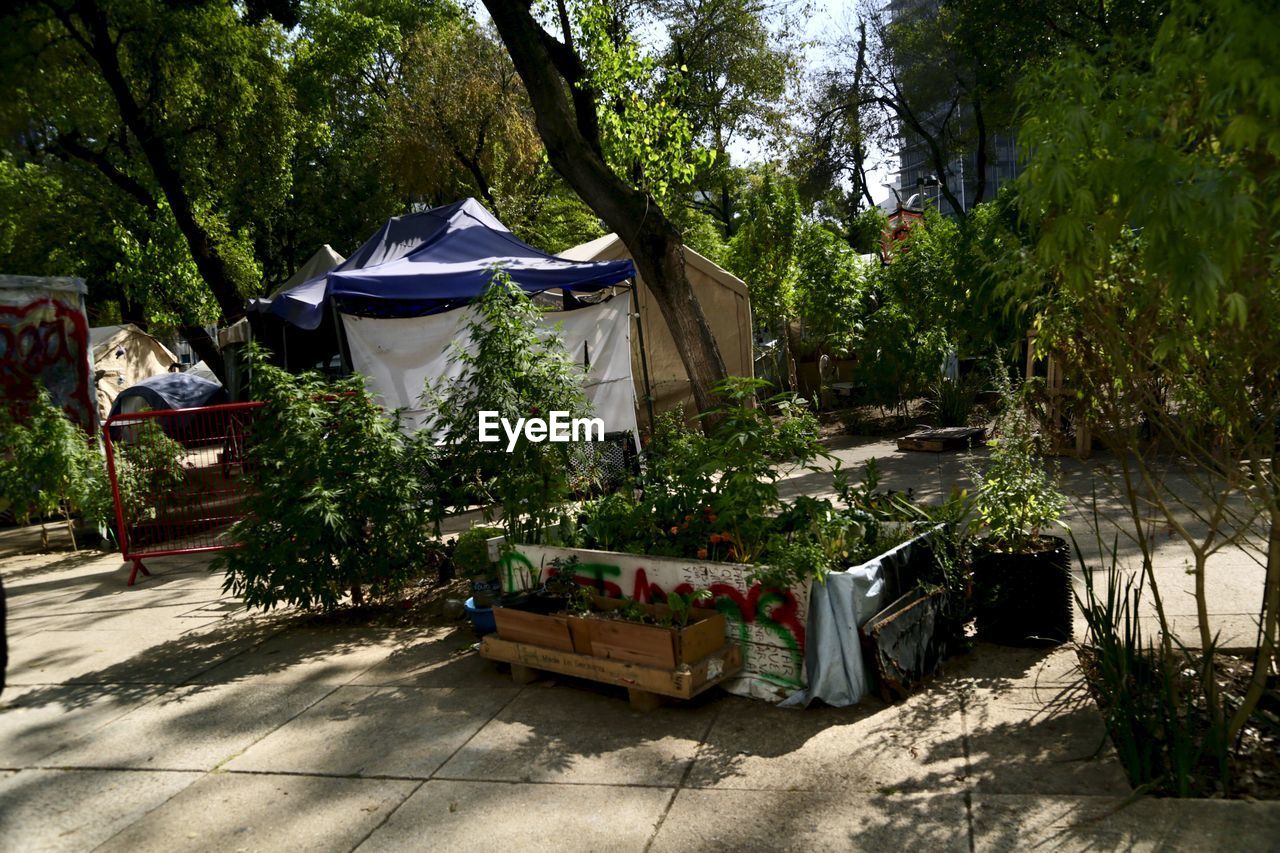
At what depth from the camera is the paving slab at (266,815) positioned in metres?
3.91

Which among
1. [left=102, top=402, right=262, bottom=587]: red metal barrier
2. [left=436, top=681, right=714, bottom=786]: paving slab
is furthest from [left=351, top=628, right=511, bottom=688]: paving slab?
[left=102, top=402, right=262, bottom=587]: red metal barrier

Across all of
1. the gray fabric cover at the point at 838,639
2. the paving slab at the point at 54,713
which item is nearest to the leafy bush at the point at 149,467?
the paving slab at the point at 54,713

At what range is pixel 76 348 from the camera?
12.9 metres

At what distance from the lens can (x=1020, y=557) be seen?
202 inches

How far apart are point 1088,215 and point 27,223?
25.2m

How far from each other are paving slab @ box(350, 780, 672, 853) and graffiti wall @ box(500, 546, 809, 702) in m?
1.08

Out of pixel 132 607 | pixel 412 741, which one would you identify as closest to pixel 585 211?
pixel 132 607

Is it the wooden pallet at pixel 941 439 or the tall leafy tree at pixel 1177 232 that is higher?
the tall leafy tree at pixel 1177 232

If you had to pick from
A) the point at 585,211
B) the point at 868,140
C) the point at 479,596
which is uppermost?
the point at 868,140

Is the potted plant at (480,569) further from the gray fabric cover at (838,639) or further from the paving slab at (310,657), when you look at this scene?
the gray fabric cover at (838,639)

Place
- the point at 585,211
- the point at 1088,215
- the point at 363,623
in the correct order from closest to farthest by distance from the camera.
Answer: the point at 1088,215, the point at 363,623, the point at 585,211

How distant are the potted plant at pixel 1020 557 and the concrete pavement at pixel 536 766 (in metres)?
0.16

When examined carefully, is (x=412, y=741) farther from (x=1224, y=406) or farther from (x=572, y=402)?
(x=1224, y=406)

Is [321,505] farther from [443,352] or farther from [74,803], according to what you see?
[443,352]
